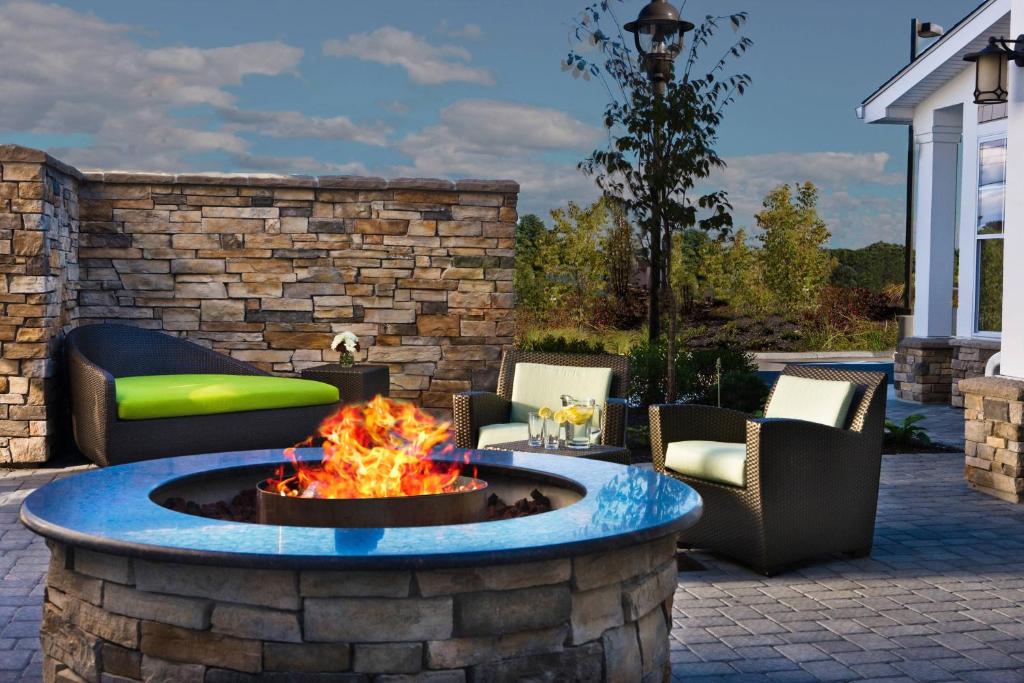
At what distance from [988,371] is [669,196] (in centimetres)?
302

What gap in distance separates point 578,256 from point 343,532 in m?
15.4

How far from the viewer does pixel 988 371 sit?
29.4 feet

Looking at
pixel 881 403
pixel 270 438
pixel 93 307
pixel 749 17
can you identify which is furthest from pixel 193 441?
pixel 749 17

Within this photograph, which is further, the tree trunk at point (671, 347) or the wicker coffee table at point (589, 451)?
the tree trunk at point (671, 347)

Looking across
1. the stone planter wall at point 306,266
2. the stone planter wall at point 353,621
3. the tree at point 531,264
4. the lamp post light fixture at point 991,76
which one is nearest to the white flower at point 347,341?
the stone planter wall at point 306,266

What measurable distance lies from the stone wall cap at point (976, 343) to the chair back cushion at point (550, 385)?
5.73m

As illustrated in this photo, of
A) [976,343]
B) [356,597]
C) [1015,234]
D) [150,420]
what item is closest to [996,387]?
[1015,234]

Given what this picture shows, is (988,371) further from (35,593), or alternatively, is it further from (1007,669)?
(35,593)

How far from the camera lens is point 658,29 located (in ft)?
26.2

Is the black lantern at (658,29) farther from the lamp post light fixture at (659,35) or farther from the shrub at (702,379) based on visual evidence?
the shrub at (702,379)

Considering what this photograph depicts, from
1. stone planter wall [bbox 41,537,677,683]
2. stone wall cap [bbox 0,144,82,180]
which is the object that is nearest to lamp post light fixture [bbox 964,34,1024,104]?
stone planter wall [bbox 41,537,677,683]

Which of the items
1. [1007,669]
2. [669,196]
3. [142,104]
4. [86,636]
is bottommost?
[1007,669]

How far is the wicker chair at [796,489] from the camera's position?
4.48m

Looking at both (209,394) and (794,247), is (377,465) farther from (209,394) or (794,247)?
(794,247)
